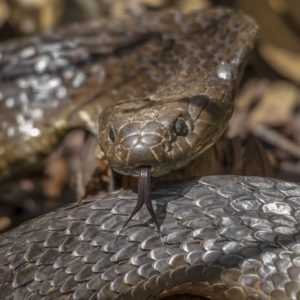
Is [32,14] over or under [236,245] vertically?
over

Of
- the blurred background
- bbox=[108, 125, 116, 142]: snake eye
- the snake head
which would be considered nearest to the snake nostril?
the snake head

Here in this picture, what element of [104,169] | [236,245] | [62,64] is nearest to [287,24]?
[62,64]

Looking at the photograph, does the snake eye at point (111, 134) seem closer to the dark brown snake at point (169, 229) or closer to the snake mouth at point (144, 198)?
the dark brown snake at point (169, 229)

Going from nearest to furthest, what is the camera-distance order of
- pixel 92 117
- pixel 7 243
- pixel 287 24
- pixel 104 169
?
pixel 7 243 < pixel 104 169 < pixel 92 117 < pixel 287 24

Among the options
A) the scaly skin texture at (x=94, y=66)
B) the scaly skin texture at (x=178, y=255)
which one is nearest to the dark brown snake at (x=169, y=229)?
the scaly skin texture at (x=178, y=255)

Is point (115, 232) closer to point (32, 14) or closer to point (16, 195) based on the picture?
point (16, 195)

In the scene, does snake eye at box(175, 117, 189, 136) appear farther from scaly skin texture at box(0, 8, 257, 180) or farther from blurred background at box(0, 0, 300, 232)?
blurred background at box(0, 0, 300, 232)
